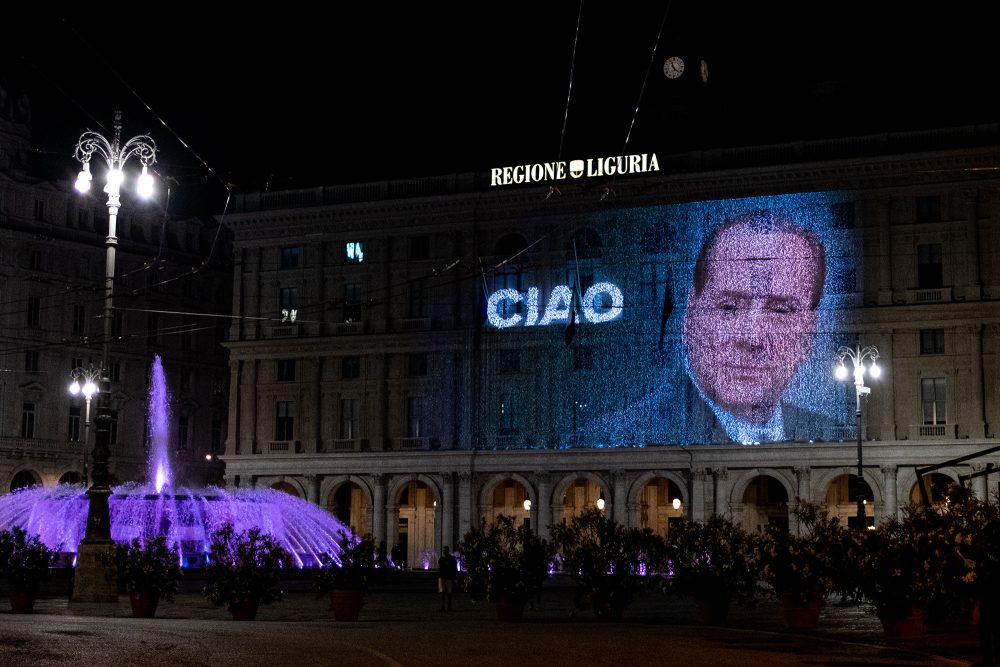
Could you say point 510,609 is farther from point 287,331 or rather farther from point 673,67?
point 673,67

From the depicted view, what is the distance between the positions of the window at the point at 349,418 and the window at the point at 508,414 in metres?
7.09

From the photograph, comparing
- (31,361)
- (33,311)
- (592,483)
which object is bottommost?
(592,483)

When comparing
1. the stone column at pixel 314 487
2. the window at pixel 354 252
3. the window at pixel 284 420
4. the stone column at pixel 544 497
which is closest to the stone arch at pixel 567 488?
the stone column at pixel 544 497

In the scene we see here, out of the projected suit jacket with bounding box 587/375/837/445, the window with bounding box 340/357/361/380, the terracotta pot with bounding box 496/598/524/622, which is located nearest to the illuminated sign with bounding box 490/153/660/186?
the projected suit jacket with bounding box 587/375/837/445

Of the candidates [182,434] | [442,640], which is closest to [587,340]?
[182,434]

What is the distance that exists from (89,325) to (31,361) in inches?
142

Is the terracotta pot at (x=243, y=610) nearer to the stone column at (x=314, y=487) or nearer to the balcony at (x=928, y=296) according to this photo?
the balcony at (x=928, y=296)

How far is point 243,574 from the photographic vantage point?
27734 millimetres

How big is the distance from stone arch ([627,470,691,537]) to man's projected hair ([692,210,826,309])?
7.76 meters

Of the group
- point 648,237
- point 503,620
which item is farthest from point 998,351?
point 503,620

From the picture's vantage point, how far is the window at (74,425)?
74375 millimetres

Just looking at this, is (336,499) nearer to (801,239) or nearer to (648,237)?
(648,237)

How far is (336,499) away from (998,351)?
30.8 meters

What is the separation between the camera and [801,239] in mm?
60688
